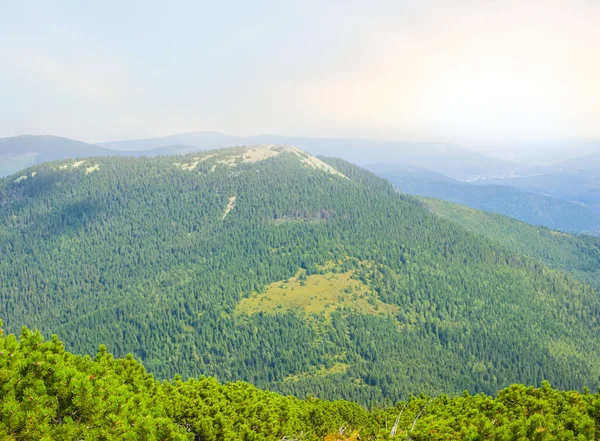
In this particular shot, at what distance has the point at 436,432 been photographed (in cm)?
2809

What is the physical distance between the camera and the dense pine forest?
17984 mm

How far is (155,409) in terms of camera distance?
23.2 metres

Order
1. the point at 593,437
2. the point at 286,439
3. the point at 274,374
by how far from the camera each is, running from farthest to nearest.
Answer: the point at 274,374 < the point at 286,439 < the point at 593,437

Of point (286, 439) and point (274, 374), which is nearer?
point (286, 439)

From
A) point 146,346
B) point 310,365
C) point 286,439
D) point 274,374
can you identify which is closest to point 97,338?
point 146,346

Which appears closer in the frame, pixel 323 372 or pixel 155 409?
pixel 155 409

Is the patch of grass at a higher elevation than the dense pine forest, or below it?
below

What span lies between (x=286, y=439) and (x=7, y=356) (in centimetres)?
2034

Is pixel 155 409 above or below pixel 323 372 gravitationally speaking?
above

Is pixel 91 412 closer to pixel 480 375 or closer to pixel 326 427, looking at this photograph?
pixel 326 427

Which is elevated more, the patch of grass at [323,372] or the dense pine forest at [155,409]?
the dense pine forest at [155,409]

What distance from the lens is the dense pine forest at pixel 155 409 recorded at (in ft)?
59.0

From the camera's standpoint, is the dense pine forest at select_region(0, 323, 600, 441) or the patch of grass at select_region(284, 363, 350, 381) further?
the patch of grass at select_region(284, 363, 350, 381)

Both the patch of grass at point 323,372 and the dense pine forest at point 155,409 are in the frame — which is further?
the patch of grass at point 323,372
